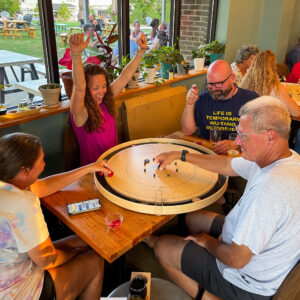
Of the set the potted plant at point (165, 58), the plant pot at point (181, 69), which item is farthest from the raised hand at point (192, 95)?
the plant pot at point (181, 69)

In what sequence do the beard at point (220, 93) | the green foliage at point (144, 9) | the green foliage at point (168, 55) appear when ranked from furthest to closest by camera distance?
the green foliage at point (168, 55)
the green foliage at point (144, 9)
the beard at point (220, 93)

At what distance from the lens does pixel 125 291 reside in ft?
4.33

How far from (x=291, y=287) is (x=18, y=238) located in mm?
1092

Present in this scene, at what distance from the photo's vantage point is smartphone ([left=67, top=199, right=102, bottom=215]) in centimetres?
144

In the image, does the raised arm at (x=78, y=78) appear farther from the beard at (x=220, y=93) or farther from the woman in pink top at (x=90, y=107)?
the beard at (x=220, y=93)

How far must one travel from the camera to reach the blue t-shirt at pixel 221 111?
8.10 ft

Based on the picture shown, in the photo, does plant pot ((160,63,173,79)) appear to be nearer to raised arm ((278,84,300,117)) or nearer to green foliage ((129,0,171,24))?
green foliage ((129,0,171,24))

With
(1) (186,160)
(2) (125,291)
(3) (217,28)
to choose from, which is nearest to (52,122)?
(1) (186,160)

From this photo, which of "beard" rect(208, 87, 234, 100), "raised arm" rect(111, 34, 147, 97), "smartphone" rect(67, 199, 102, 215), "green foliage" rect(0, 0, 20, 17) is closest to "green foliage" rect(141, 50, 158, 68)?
"raised arm" rect(111, 34, 147, 97)

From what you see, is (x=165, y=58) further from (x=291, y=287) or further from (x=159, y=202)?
(x=291, y=287)

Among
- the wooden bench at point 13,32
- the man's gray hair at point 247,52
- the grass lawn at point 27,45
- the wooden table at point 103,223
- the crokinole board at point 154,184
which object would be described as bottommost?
the wooden table at point 103,223

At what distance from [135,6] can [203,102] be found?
4.66 feet

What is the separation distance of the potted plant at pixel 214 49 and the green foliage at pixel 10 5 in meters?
2.63

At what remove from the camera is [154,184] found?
163cm
